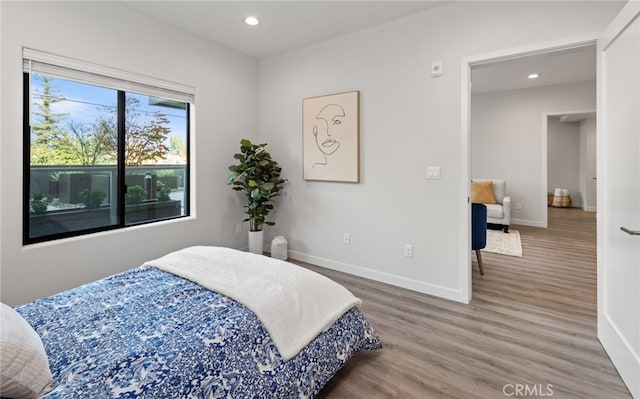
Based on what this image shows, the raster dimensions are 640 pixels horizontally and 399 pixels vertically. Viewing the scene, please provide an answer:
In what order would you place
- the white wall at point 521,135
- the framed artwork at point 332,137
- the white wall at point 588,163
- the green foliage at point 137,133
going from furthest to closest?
the white wall at point 588,163, the white wall at point 521,135, the framed artwork at point 332,137, the green foliage at point 137,133

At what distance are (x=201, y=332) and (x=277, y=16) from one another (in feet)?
9.54

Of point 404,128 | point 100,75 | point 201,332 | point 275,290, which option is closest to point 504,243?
point 404,128

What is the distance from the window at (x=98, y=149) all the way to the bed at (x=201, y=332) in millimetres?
1283

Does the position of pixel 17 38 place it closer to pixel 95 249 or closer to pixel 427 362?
pixel 95 249

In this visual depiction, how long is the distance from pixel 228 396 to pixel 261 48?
3722mm

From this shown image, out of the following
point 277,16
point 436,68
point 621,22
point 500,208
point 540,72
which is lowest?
point 500,208

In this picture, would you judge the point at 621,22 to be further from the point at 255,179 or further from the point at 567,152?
the point at 567,152

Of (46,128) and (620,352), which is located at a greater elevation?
(46,128)

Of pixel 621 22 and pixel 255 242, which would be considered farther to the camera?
pixel 255 242

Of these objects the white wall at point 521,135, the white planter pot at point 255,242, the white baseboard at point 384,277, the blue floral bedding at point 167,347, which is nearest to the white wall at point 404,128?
the white baseboard at point 384,277

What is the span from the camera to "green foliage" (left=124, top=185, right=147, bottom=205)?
308 centimetres

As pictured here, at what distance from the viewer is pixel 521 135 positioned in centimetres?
596

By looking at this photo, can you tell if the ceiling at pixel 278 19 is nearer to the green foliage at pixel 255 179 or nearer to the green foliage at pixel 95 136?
the green foliage at pixel 95 136

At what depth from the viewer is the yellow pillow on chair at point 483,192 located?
579 centimetres
